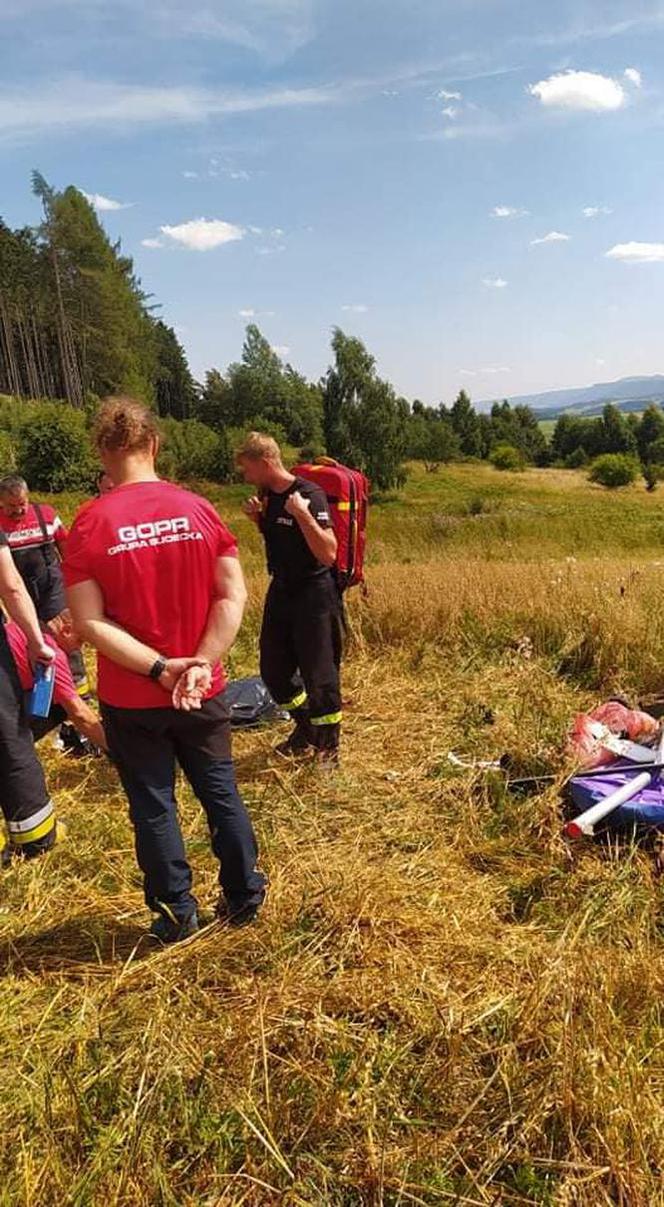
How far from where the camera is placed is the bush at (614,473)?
62.9 m

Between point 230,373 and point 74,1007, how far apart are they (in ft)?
243

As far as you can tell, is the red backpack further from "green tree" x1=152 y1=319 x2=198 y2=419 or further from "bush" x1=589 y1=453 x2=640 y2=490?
"green tree" x1=152 y1=319 x2=198 y2=419

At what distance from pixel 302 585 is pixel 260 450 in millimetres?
821

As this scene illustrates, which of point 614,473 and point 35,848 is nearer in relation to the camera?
point 35,848

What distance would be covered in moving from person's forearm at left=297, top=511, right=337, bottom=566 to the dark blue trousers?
5.24 ft

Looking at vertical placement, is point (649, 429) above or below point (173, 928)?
above

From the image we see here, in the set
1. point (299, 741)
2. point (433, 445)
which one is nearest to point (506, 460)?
point (433, 445)

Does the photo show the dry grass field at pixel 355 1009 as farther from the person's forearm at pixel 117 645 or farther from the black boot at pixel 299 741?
the person's forearm at pixel 117 645

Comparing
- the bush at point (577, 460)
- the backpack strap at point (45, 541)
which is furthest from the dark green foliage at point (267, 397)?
the backpack strap at point (45, 541)

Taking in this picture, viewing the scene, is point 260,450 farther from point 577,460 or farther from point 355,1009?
point 577,460

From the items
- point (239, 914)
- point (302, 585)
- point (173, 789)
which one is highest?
point (302, 585)

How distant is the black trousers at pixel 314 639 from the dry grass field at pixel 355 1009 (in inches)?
13.8

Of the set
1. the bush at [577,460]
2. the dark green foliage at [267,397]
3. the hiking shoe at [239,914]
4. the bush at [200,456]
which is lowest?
the bush at [577,460]

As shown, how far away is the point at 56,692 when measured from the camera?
381 cm
